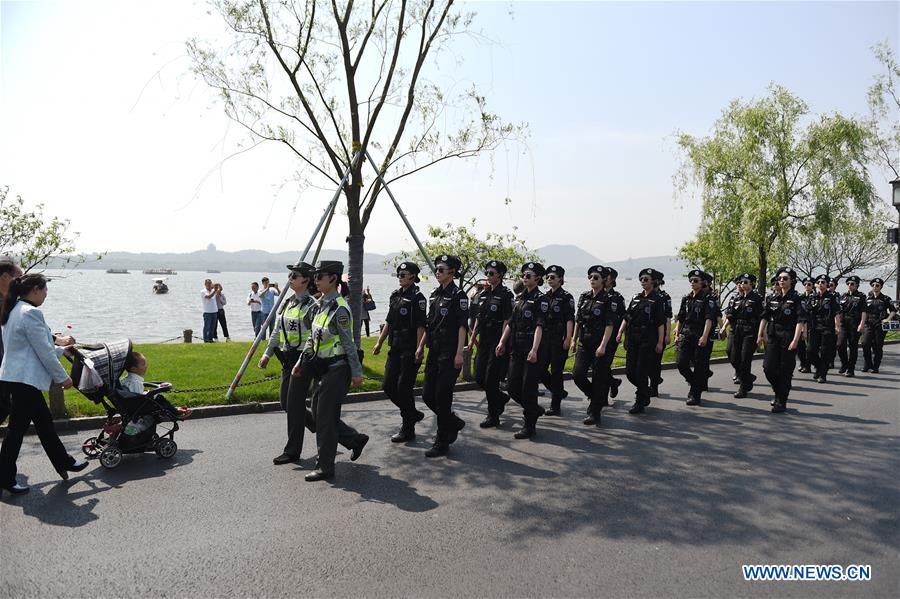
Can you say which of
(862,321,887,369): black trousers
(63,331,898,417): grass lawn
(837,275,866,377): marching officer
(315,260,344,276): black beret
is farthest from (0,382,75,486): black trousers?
(862,321,887,369): black trousers

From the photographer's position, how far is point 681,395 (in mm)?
11148

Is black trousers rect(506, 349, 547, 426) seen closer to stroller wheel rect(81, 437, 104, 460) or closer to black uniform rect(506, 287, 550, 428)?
black uniform rect(506, 287, 550, 428)

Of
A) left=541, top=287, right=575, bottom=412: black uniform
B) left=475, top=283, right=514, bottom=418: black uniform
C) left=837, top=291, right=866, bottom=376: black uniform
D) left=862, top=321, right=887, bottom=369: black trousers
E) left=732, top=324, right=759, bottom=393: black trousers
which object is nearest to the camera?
left=475, top=283, right=514, bottom=418: black uniform

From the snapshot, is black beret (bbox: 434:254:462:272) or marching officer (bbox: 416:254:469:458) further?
black beret (bbox: 434:254:462:272)

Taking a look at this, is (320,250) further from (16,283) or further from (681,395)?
(681,395)

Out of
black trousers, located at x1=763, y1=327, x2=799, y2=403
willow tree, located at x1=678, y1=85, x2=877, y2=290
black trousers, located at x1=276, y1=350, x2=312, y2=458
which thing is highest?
willow tree, located at x1=678, y1=85, x2=877, y2=290

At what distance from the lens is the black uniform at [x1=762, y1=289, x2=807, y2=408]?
31.9 feet

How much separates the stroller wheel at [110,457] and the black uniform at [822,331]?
12830 millimetres

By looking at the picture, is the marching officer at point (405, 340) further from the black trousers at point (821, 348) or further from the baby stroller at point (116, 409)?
the black trousers at point (821, 348)

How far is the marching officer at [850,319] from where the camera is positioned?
14141mm

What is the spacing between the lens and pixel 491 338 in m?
8.95

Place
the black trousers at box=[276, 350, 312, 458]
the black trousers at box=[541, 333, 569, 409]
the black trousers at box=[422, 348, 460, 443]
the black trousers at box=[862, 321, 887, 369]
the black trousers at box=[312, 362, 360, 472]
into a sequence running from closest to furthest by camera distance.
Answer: the black trousers at box=[312, 362, 360, 472] → the black trousers at box=[276, 350, 312, 458] → the black trousers at box=[422, 348, 460, 443] → the black trousers at box=[541, 333, 569, 409] → the black trousers at box=[862, 321, 887, 369]

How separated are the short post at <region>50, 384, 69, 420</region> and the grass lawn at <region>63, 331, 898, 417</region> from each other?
0.81 ft

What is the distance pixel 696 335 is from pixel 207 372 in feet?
28.0
